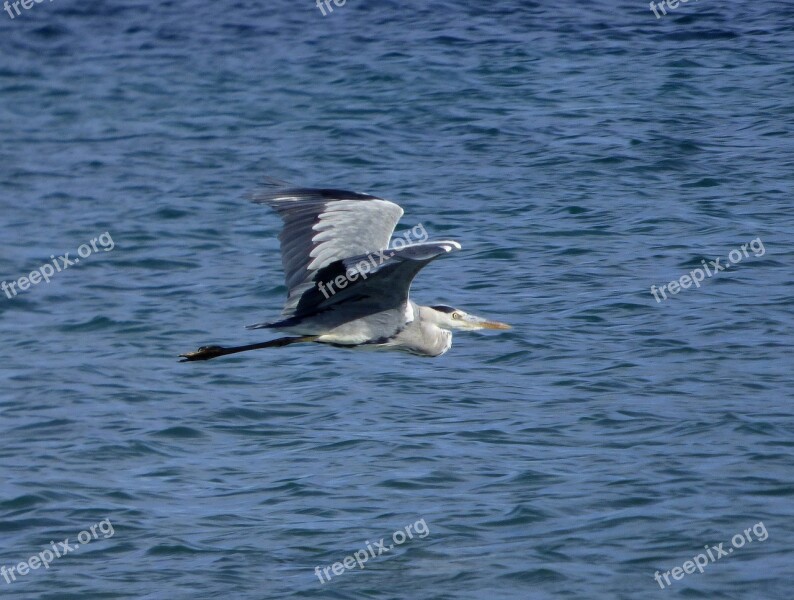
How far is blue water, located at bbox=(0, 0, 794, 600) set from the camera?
30.4ft

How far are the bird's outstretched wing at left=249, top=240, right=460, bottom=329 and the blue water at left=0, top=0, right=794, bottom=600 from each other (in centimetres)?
132

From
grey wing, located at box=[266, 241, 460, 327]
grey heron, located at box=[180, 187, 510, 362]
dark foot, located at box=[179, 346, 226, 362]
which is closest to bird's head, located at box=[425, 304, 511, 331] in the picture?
grey heron, located at box=[180, 187, 510, 362]

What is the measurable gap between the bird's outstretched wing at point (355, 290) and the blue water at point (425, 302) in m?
1.32

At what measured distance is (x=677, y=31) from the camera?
22.5m

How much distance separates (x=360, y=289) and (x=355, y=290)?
0.04 m

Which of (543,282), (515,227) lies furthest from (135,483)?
(515,227)

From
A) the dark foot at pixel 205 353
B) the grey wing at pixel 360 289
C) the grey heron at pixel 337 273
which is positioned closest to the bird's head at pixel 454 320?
the grey heron at pixel 337 273

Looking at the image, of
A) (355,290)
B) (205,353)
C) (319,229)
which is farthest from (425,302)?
(319,229)

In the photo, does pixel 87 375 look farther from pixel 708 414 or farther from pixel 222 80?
pixel 222 80

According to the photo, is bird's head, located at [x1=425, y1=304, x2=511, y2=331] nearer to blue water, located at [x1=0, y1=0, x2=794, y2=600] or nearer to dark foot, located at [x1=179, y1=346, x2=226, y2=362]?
blue water, located at [x1=0, y1=0, x2=794, y2=600]

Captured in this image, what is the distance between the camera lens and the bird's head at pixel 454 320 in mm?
10461

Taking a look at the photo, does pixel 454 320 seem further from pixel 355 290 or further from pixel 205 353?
pixel 205 353

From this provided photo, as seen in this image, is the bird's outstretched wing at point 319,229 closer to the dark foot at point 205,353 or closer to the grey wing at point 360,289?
the grey wing at point 360,289

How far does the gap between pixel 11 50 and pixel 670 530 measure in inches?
686
